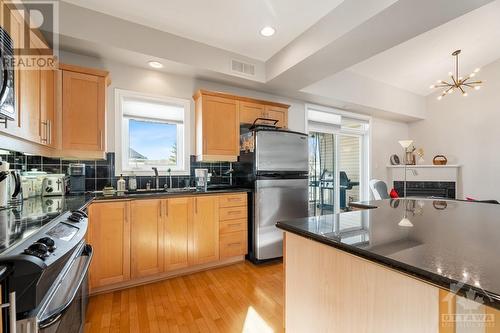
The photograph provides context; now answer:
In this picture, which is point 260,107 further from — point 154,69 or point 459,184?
point 459,184

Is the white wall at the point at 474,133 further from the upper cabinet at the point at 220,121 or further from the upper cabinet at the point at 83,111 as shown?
the upper cabinet at the point at 83,111

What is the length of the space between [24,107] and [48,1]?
1147mm

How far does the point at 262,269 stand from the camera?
286 cm

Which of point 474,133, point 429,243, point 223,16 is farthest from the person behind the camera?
point 474,133

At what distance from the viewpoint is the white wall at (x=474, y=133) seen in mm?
4594

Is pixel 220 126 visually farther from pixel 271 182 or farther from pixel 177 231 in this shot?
pixel 177 231

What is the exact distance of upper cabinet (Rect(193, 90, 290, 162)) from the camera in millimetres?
3082

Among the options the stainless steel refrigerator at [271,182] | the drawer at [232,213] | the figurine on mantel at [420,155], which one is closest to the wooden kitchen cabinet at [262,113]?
the stainless steel refrigerator at [271,182]

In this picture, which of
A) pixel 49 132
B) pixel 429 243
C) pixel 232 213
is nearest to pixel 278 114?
pixel 232 213

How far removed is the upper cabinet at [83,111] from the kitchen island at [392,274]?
7.42 feet

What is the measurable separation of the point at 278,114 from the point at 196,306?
2.84 meters

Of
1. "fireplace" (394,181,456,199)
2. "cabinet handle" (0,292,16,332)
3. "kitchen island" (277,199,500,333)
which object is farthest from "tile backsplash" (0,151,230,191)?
"fireplace" (394,181,456,199)

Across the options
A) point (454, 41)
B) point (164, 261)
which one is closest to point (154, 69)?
point (164, 261)

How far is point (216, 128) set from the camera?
3.16m
